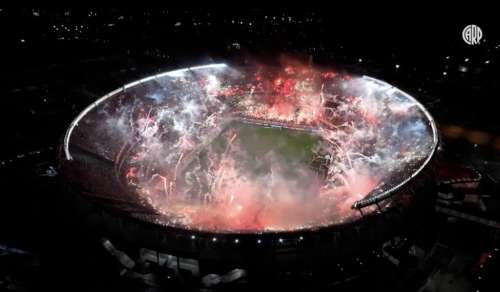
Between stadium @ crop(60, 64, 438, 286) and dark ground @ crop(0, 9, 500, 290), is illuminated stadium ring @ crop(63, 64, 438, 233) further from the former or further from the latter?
dark ground @ crop(0, 9, 500, 290)

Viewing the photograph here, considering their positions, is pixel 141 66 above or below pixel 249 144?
above

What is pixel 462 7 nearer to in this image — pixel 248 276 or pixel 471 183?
pixel 471 183

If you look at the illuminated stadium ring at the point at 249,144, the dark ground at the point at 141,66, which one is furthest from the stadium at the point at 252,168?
the dark ground at the point at 141,66

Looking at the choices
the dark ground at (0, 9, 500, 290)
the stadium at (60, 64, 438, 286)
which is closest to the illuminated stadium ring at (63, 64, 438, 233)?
the stadium at (60, 64, 438, 286)

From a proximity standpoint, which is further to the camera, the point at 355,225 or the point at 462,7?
the point at 462,7

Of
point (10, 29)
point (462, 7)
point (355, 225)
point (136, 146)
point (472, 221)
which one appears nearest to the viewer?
point (355, 225)

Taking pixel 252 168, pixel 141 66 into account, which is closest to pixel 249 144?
pixel 252 168

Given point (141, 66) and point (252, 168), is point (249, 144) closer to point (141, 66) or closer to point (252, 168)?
point (252, 168)

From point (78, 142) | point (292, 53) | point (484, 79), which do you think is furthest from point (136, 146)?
point (484, 79)

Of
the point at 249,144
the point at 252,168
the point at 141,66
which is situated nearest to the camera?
the point at 252,168
